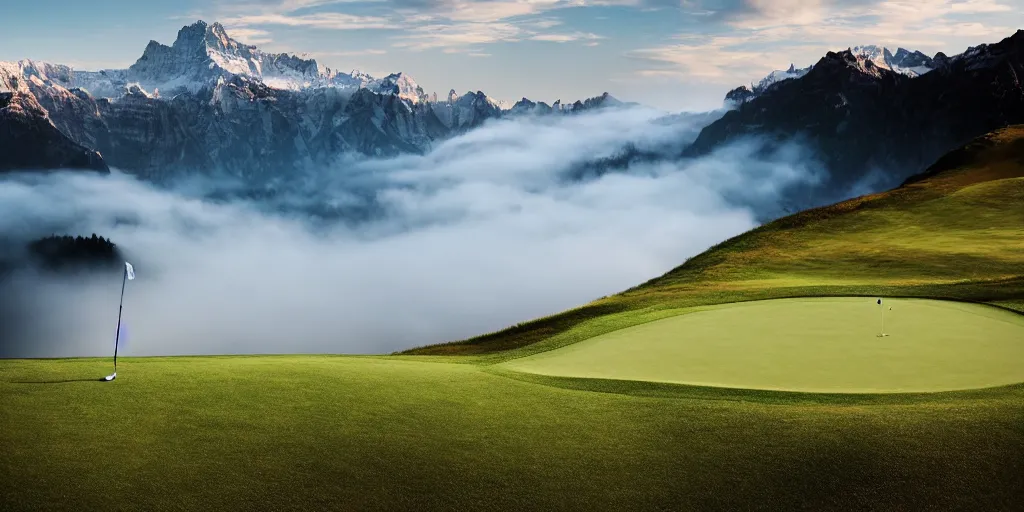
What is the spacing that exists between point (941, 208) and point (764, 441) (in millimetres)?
66289

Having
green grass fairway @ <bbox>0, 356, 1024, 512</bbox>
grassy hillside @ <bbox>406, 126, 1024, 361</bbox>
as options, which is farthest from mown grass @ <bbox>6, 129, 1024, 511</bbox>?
grassy hillside @ <bbox>406, 126, 1024, 361</bbox>

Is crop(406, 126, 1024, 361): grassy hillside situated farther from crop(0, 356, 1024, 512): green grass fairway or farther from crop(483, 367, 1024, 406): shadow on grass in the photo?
crop(0, 356, 1024, 512): green grass fairway

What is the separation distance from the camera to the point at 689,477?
16.2 m

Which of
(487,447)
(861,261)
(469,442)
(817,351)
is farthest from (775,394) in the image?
(861,261)

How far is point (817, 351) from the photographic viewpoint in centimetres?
2642

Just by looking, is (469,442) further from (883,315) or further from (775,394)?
(883,315)

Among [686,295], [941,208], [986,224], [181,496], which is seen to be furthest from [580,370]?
[941,208]

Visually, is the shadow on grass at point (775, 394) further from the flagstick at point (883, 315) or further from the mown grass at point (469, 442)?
the flagstick at point (883, 315)

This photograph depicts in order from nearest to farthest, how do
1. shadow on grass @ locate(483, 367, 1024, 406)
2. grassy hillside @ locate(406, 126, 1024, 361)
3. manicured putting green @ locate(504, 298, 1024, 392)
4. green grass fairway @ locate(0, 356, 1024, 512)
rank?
green grass fairway @ locate(0, 356, 1024, 512)
shadow on grass @ locate(483, 367, 1024, 406)
manicured putting green @ locate(504, 298, 1024, 392)
grassy hillside @ locate(406, 126, 1024, 361)

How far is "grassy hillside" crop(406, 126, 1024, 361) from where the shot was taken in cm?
4234

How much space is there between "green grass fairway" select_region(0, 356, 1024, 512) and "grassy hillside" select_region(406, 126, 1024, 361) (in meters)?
13.1

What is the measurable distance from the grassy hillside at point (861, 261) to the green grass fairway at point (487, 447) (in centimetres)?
1314

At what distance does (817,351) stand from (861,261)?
36385mm

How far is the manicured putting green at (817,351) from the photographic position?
2300 cm
